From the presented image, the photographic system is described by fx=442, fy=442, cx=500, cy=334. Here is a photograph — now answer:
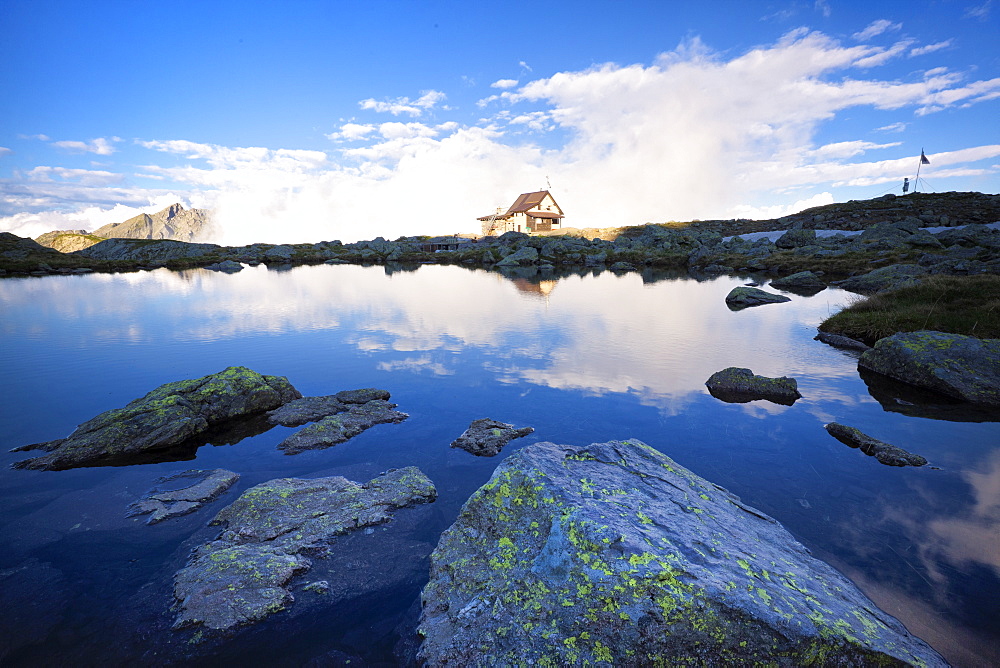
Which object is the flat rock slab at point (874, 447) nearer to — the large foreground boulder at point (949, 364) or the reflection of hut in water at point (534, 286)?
the large foreground boulder at point (949, 364)

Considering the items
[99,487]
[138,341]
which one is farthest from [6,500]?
[138,341]

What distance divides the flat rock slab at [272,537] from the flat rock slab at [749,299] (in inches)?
1339

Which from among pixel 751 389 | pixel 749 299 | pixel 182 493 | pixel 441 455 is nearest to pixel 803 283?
pixel 749 299

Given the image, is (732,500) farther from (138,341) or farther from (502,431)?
(138,341)

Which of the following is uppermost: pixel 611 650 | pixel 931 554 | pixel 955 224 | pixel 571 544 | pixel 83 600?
pixel 955 224

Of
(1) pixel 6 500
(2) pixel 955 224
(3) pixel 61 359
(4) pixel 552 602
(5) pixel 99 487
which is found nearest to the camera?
(4) pixel 552 602

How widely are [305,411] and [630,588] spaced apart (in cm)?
1140

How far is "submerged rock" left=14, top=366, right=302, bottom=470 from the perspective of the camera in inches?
421

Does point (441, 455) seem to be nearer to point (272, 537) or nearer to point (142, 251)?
point (272, 537)

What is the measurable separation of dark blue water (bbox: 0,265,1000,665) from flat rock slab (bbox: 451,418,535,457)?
35 cm

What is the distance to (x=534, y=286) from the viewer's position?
52094 mm

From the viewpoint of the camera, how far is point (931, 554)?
24.4 ft

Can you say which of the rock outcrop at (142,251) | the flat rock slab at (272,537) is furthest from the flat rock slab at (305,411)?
the rock outcrop at (142,251)

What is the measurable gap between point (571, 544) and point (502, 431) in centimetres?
674
